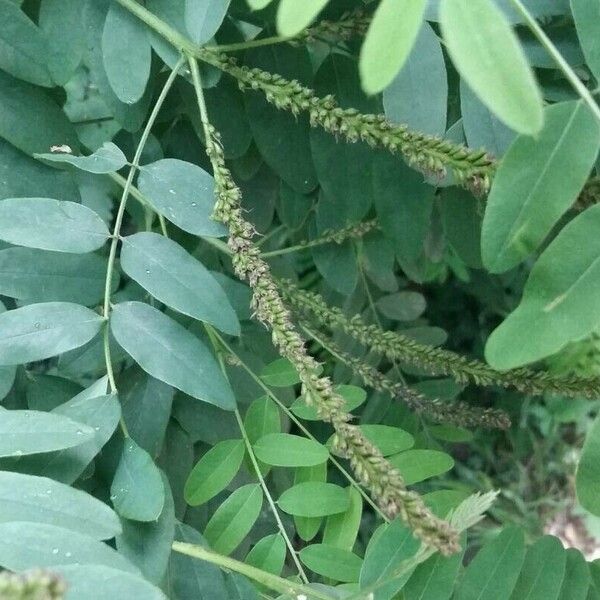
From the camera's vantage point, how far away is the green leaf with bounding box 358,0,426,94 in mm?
336

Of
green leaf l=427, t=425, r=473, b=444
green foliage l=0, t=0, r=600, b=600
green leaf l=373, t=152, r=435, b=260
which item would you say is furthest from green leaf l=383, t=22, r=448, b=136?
green leaf l=427, t=425, r=473, b=444

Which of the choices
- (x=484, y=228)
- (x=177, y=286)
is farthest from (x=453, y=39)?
(x=177, y=286)

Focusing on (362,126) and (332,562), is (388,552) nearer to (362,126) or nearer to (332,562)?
(332,562)

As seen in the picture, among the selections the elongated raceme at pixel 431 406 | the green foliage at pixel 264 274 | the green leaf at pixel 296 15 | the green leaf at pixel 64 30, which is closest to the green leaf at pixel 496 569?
the green foliage at pixel 264 274

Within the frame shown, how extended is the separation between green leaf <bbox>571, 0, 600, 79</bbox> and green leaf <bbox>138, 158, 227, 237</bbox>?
280 millimetres

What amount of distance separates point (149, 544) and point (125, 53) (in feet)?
1.30

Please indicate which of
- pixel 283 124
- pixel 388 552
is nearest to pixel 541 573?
pixel 388 552

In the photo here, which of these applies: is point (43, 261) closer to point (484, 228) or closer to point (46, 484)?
point (46, 484)

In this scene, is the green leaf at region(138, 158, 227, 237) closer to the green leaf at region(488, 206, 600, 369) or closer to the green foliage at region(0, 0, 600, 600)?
the green foliage at region(0, 0, 600, 600)

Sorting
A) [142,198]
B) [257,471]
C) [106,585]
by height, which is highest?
[142,198]

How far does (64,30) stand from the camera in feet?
2.03

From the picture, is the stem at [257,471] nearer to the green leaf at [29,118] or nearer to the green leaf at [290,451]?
the green leaf at [290,451]

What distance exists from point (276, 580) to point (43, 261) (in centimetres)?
32

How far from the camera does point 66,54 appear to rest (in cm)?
61
